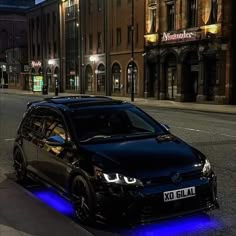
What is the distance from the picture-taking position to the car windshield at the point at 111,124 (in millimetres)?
6773

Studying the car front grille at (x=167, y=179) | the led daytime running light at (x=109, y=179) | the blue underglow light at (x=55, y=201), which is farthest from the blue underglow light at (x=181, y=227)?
the blue underglow light at (x=55, y=201)

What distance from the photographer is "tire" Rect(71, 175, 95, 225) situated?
19.1 ft

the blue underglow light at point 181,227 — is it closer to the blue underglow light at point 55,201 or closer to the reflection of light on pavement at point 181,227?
the reflection of light on pavement at point 181,227

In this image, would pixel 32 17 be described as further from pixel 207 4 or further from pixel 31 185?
pixel 31 185

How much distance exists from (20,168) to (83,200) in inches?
117

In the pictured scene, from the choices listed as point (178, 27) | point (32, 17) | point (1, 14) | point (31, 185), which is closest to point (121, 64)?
point (178, 27)

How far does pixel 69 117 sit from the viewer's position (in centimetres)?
695

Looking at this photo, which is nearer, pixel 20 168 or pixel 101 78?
pixel 20 168

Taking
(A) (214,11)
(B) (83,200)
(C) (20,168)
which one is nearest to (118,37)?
(A) (214,11)

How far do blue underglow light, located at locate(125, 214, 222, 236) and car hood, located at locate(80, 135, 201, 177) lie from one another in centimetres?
70

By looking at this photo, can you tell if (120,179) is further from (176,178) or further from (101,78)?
(101,78)

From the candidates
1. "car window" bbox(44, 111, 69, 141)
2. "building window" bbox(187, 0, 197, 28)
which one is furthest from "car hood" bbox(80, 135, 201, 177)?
"building window" bbox(187, 0, 197, 28)

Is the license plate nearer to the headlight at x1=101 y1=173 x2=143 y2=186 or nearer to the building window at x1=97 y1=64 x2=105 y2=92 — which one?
the headlight at x1=101 y1=173 x2=143 y2=186

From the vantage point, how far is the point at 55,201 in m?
7.34
